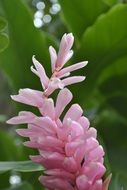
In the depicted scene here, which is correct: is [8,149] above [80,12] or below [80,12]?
below

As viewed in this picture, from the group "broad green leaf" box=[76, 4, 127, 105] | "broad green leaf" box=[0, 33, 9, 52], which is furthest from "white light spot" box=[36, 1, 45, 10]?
"broad green leaf" box=[0, 33, 9, 52]

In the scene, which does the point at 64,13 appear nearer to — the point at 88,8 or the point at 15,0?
the point at 88,8

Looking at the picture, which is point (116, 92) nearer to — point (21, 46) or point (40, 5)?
point (21, 46)

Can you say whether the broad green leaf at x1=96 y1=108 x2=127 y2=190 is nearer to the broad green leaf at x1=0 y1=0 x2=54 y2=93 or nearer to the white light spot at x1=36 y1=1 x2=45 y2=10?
the broad green leaf at x1=0 y1=0 x2=54 y2=93

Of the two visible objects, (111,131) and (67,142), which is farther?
(111,131)

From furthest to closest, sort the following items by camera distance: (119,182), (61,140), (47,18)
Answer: (47,18), (119,182), (61,140)

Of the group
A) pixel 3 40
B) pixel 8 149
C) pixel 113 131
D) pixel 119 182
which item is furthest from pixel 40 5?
pixel 3 40

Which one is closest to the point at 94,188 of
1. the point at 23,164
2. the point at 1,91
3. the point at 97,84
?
the point at 23,164
